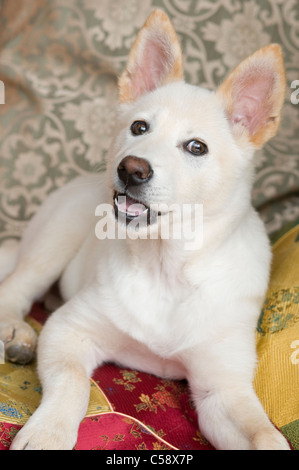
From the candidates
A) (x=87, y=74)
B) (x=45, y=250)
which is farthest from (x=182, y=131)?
(x=87, y=74)

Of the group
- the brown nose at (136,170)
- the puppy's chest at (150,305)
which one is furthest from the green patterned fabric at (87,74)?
the brown nose at (136,170)

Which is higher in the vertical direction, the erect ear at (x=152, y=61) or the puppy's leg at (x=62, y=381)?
the erect ear at (x=152, y=61)

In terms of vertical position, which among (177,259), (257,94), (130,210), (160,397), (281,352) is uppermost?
(257,94)

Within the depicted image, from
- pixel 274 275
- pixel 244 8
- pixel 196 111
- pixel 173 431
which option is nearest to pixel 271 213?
pixel 274 275

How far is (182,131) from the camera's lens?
1.94 metres

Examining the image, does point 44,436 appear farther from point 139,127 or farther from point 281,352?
point 139,127

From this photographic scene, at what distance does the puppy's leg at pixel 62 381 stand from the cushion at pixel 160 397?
2.2 inches

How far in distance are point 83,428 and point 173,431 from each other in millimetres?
299

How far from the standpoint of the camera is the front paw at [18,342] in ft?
7.23

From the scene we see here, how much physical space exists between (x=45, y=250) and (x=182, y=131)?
1.03 m

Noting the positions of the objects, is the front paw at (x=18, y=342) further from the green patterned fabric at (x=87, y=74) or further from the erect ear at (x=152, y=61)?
the green patterned fabric at (x=87, y=74)

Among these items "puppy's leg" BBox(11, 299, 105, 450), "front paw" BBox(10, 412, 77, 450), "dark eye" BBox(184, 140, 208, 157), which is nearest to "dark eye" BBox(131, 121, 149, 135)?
"dark eye" BBox(184, 140, 208, 157)

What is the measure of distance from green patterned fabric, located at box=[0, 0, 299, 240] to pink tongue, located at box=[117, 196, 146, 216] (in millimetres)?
1404

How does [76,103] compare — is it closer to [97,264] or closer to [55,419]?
[97,264]
